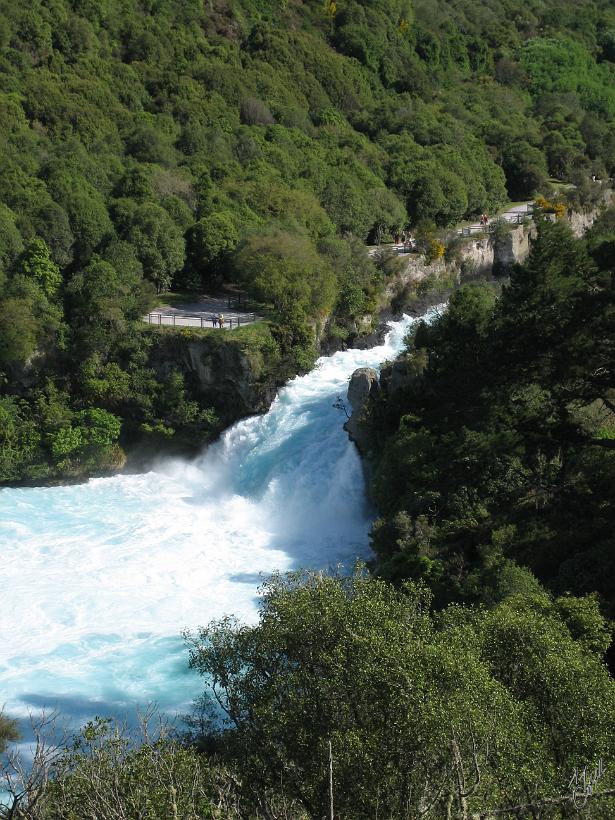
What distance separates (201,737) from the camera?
1487 cm

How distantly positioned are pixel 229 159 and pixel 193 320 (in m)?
17.5

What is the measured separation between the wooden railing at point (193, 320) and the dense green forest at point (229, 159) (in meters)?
0.85

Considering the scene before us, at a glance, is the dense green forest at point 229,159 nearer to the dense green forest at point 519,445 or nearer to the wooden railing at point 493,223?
the wooden railing at point 493,223

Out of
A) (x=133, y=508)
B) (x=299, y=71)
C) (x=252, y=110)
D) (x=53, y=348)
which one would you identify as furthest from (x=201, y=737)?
(x=299, y=71)

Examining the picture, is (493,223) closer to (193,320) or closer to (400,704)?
(193,320)

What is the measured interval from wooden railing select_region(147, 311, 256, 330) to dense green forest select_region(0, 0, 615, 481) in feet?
2.78

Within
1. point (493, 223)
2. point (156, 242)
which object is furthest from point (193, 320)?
point (493, 223)

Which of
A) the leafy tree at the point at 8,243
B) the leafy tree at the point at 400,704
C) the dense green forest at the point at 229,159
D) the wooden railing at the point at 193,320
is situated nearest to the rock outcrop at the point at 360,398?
the dense green forest at the point at 229,159

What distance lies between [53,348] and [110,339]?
2.28 metres

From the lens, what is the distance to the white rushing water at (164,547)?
21.9 metres

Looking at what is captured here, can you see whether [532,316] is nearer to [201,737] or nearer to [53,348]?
[201,737]

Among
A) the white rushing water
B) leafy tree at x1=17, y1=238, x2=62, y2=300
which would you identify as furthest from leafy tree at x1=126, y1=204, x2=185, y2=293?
the white rushing water

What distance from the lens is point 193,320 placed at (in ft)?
120

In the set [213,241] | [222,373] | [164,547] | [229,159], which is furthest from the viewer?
[229,159]
